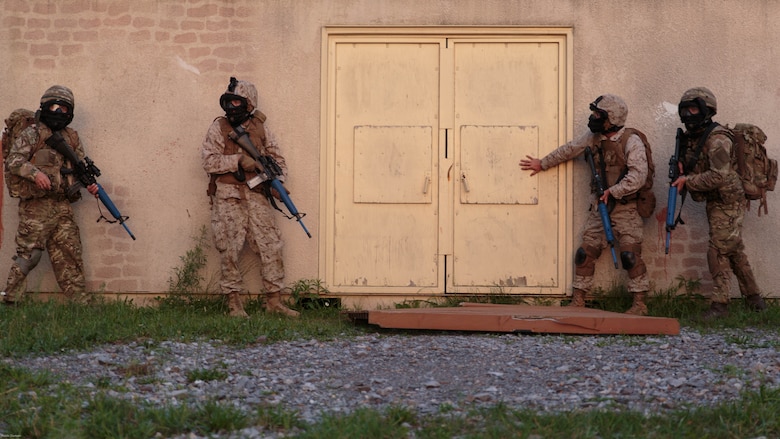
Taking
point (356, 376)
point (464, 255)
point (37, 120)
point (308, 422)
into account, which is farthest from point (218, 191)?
point (308, 422)

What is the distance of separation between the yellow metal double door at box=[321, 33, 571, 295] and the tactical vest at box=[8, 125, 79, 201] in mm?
2415

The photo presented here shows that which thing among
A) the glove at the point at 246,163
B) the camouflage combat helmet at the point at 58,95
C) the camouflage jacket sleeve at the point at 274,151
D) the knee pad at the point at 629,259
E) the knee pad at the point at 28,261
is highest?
the camouflage combat helmet at the point at 58,95

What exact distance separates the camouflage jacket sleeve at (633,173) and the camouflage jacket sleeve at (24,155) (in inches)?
203

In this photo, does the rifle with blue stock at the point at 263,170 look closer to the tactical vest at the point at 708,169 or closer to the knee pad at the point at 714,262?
the tactical vest at the point at 708,169

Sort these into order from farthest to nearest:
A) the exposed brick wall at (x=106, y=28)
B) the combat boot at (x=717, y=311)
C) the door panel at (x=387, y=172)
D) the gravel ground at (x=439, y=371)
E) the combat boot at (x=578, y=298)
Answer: the exposed brick wall at (x=106, y=28), the door panel at (x=387, y=172), the combat boot at (x=578, y=298), the combat boot at (x=717, y=311), the gravel ground at (x=439, y=371)

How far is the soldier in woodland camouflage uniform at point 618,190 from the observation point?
27.5ft

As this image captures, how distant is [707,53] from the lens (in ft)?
29.0

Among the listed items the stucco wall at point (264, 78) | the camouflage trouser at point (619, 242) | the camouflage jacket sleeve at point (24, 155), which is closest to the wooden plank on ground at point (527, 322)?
the camouflage trouser at point (619, 242)

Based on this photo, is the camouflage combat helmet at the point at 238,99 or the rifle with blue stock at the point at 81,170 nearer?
the camouflage combat helmet at the point at 238,99

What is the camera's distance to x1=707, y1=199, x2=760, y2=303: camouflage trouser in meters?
8.26

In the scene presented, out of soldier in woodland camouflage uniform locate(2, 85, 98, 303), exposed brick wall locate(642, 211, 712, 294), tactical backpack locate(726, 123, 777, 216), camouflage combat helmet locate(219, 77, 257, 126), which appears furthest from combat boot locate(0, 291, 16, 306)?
tactical backpack locate(726, 123, 777, 216)

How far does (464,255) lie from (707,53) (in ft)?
9.67

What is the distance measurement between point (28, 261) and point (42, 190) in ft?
2.16

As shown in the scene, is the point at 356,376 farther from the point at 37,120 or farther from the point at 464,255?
the point at 37,120
